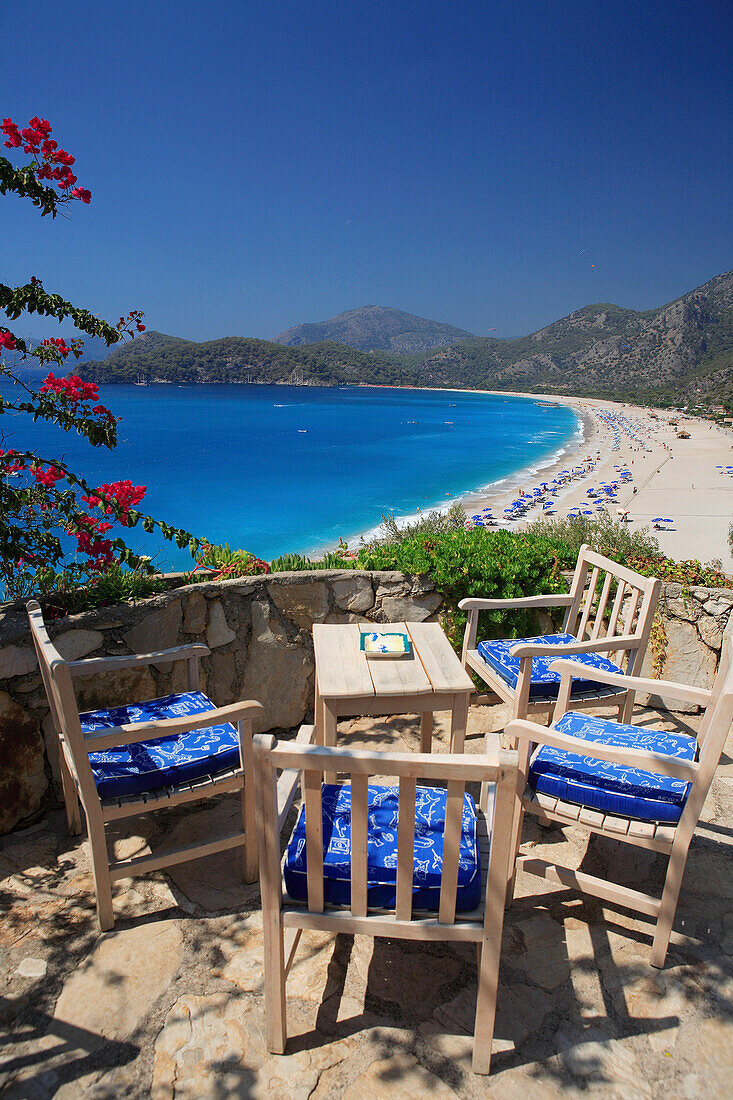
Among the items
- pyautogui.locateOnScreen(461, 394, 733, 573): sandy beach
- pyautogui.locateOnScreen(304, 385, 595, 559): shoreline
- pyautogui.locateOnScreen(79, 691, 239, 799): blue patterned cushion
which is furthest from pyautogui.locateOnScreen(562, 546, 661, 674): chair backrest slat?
pyautogui.locateOnScreen(461, 394, 733, 573): sandy beach

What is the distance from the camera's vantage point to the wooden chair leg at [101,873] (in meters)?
2.09

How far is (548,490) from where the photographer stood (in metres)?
24.0

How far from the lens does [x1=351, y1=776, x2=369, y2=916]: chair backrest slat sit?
58.8 inches

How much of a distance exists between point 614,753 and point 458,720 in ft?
2.85

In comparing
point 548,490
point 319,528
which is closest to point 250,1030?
point 319,528

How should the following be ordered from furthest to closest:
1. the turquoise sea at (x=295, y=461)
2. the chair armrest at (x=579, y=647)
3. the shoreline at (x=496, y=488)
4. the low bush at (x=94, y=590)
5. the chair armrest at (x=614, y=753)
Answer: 1. the turquoise sea at (x=295, y=461)
2. the shoreline at (x=496, y=488)
3. the low bush at (x=94, y=590)
4. the chair armrest at (x=579, y=647)
5. the chair armrest at (x=614, y=753)

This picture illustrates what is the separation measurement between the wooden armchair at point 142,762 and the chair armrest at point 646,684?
53.2 inches

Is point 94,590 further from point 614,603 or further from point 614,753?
point 614,603

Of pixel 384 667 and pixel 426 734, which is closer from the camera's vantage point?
pixel 384 667

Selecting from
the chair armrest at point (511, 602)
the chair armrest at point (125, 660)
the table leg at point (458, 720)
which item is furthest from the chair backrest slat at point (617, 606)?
the chair armrest at point (125, 660)

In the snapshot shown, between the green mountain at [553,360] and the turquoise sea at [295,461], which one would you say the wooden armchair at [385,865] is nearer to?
the turquoise sea at [295,461]

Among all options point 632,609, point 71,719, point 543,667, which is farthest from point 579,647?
point 71,719

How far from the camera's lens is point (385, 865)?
5.48 feet

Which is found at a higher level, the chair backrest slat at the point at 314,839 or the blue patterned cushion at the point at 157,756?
the chair backrest slat at the point at 314,839
